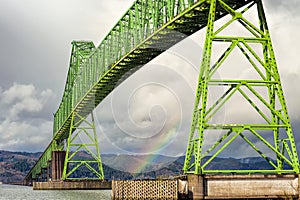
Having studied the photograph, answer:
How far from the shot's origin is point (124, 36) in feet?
267

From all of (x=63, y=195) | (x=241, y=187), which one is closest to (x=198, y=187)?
(x=241, y=187)

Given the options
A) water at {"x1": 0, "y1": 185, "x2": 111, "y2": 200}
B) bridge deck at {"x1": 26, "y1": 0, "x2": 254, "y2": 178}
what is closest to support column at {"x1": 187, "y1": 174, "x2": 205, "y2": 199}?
bridge deck at {"x1": 26, "y1": 0, "x2": 254, "y2": 178}

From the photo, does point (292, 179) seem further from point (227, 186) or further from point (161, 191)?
point (161, 191)

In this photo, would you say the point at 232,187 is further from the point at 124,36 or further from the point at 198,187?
the point at 124,36

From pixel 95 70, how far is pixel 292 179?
206ft

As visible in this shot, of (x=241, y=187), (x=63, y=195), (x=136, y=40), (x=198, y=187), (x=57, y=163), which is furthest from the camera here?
(x=57, y=163)

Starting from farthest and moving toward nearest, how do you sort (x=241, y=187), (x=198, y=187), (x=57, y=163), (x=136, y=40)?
(x=57, y=163)
(x=136, y=40)
(x=241, y=187)
(x=198, y=187)

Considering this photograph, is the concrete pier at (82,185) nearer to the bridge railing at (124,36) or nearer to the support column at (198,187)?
the bridge railing at (124,36)

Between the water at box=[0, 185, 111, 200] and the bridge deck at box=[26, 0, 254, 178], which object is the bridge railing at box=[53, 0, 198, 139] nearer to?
the bridge deck at box=[26, 0, 254, 178]

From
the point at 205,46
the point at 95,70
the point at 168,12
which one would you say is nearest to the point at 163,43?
the point at 168,12

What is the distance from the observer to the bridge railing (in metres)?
63.8

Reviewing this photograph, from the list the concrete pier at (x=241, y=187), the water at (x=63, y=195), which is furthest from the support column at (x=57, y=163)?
the concrete pier at (x=241, y=187)

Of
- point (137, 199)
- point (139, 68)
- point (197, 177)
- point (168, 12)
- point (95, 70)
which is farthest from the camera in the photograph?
point (95, 70)

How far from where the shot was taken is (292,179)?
4428 centimetres
